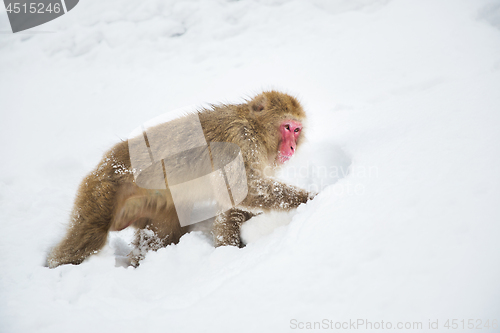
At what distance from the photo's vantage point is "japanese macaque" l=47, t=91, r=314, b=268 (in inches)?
84.3

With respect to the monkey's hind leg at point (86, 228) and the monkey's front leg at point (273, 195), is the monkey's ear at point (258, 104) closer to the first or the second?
the monkey's front leg at point (273, 195)

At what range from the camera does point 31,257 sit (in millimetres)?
2189

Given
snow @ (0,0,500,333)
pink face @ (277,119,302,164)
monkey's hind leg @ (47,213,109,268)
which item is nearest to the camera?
snow @ (0,0,500,333)

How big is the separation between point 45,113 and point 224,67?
2.75 metres

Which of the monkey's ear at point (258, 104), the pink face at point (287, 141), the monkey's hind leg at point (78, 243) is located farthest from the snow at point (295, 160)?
the monkey's ear at point (258, 104)

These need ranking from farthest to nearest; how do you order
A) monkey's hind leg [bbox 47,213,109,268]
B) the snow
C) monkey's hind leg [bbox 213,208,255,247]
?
monkey's hind leg [bbox 213,208,255,247]
monkey's hind leg [bbox 47,213,109,268]
the snow

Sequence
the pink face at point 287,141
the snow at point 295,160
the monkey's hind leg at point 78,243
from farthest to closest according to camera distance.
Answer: the pink face at point 287,141 → the monkey's hind leg at point 78,243 → the snow at point 295,160

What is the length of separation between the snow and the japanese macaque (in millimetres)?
140

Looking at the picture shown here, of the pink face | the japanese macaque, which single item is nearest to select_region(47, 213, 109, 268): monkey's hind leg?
the japanese macaque

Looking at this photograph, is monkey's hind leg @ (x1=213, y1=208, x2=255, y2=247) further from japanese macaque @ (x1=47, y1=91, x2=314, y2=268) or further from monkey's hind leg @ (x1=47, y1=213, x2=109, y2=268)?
monkey's hind leg @ (x1=47, y1=213, x2=109, y2=268)

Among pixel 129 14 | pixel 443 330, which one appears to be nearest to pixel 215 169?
pixel 443 330

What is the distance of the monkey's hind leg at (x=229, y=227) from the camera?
93.2 inches

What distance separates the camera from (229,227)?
2451 mm

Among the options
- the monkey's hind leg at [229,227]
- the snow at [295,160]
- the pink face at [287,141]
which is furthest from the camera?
the pink face at [287,141]
